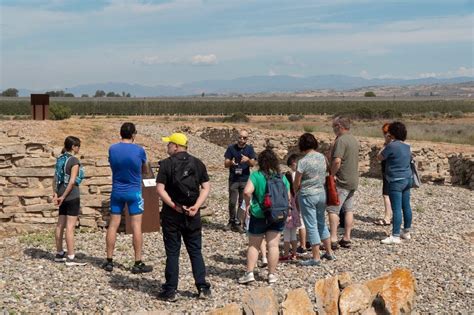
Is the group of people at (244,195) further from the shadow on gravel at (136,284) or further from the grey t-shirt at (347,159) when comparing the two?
the shadow on gravel at (136,284)

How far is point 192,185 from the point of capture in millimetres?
6879

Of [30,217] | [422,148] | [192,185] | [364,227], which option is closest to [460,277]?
[364,227]

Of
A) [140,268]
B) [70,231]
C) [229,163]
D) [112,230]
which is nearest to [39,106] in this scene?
[229,163]

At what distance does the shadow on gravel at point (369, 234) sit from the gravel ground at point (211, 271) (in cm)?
2

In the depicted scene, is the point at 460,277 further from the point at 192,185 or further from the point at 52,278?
the point at 52,278

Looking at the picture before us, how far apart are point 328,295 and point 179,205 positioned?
1.89 m

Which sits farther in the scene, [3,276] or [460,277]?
[460,277]

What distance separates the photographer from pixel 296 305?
607 centimetres

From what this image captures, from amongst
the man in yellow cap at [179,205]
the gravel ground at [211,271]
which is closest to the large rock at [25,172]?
the gravel ground at [211,271]

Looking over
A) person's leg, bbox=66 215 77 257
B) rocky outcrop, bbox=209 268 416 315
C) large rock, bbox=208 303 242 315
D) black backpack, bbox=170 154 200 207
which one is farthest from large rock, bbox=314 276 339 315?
person's leg, bbox=66 215 77 257

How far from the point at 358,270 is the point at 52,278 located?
4.05 m

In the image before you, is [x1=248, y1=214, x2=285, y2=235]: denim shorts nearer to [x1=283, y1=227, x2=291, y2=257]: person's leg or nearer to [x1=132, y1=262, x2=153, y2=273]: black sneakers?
[x1=283, y1=227, x2=291, y2=257]: person's leg

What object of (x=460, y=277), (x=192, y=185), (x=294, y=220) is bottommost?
(x=460, y=277)

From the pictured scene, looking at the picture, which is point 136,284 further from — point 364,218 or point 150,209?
point 364,218
